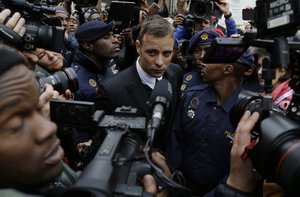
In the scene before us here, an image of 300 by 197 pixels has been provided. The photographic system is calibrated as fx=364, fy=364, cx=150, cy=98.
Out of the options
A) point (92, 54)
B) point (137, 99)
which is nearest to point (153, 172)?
point (137, 99)

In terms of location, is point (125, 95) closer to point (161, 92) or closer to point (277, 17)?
point (161, 92)

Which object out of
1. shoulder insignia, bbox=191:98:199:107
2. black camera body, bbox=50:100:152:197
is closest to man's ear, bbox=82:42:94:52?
shoulder insignia, bbox=191:98:199:107

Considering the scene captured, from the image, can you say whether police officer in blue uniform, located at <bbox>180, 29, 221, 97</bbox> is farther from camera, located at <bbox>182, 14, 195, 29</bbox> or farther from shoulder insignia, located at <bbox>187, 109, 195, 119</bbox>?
shoulder insignia, located at <bbox>187, 109, 195, 119</bbox>

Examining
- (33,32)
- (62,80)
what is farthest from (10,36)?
(62,80)

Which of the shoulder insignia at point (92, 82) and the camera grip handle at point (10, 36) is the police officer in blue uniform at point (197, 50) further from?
the camera grip handle at point (10, 36)

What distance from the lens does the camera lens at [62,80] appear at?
7.25ft

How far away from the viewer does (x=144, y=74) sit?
2.78 m

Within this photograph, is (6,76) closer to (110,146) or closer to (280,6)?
(110,146)

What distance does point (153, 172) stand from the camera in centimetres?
122

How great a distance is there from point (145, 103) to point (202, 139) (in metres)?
0.49

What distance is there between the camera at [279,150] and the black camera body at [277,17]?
26 centimetres

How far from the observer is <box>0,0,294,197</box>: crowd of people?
1.03 m

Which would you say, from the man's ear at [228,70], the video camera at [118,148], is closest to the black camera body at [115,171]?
the video camera at [118,148]

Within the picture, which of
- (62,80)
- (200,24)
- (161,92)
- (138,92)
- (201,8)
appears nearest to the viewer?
(161,92)
